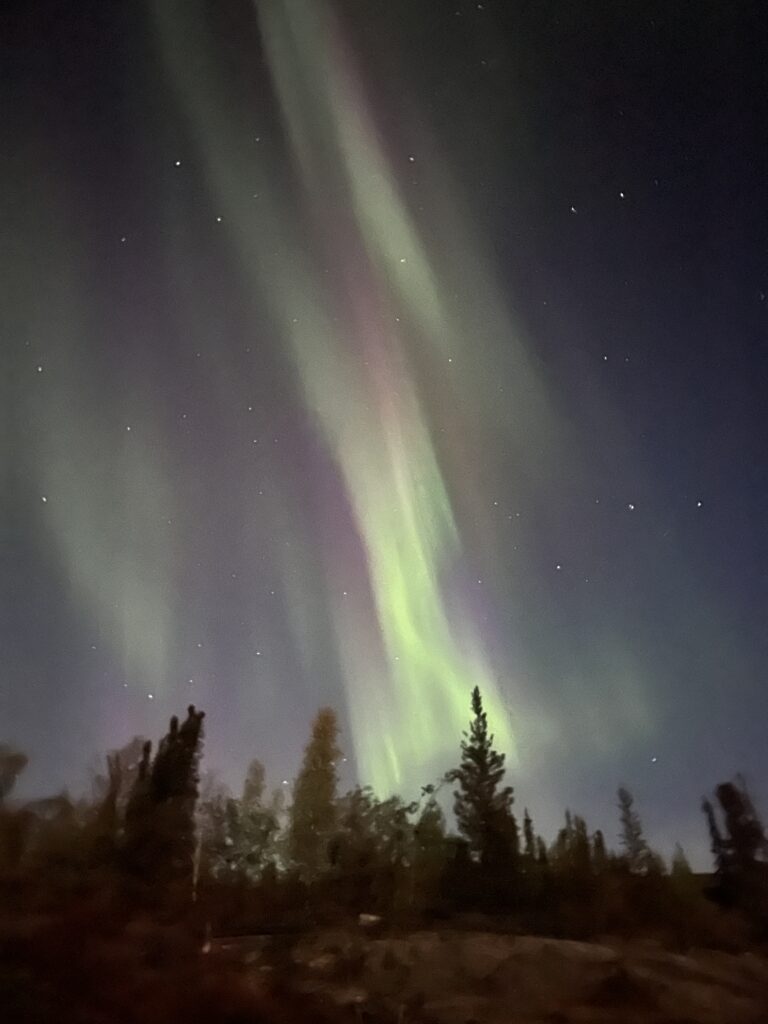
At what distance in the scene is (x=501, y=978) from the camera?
4.95 m

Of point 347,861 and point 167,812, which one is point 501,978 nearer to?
point 347,861

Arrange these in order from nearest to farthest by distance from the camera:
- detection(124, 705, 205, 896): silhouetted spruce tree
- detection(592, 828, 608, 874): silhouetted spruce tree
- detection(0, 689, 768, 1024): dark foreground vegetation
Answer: detection(0, 689, 768, 1024): dark foreground vegetation, detection(124, 705, 205, 896): silhouetted spruce tree, detection(592, 828, 608, 874): silhouetted spruce tree

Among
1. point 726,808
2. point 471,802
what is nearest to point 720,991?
point 726,808

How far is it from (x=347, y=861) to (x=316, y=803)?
2.07ft

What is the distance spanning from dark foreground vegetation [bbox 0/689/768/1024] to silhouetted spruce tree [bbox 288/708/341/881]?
1 centimetres

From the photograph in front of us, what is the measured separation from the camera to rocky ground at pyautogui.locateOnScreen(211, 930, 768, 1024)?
4.80m

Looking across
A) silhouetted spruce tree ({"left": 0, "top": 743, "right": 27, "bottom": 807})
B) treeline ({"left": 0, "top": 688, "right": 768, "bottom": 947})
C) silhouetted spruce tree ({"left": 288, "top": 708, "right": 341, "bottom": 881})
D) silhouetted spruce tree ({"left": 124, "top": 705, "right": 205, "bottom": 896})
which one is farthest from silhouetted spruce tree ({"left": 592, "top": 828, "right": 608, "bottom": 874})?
silhouetted spruce tree ({"left": 0, "top": 743, "right": 27, "bottom": 807})

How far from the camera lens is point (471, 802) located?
624 centimetres

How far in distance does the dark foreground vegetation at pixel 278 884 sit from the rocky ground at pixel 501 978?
4 centimetres

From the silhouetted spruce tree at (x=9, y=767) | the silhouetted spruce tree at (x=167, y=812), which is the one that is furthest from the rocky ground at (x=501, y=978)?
the silhouetted spruce tree at (x=9, y=767)

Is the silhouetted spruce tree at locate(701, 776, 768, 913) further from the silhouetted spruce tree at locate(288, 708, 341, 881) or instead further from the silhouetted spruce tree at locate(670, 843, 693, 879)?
the silhouetted spruce tree at locate(288, 708, 341, 881)

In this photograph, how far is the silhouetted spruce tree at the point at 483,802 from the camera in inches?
233

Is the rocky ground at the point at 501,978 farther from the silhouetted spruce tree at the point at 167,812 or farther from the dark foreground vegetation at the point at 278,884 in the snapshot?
Result: the silhouetted spruce tree at the point at 167,812

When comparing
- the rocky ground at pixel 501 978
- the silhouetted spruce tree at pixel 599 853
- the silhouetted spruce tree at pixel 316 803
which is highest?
the silhouetted spruce tree at pixel 316 803
